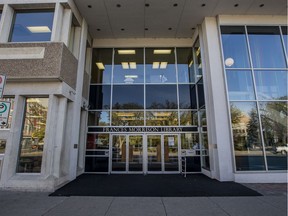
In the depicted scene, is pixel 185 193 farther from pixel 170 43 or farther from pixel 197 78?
pixel 170 43

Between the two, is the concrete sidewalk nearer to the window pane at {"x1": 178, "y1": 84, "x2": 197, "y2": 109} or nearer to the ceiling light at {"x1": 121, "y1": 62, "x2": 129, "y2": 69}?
the window pane at {"x1": 178, "y1": 84, "x2": 197, "y2": 109}

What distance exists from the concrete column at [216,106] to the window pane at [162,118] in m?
2.28

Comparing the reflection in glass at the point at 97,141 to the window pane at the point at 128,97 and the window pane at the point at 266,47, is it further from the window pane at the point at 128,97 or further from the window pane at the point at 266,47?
the window pane at the point at 266,47

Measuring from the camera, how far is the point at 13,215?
4.46m

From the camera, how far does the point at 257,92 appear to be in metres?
9.09

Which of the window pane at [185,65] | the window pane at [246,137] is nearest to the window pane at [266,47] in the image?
the window pane at [246,137]

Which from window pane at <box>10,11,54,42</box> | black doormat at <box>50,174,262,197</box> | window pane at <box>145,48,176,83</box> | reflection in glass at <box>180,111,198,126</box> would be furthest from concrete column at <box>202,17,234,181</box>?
window pane at <box>10,11,54,42</box>

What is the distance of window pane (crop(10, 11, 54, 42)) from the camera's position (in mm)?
8336

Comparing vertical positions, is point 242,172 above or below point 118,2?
below

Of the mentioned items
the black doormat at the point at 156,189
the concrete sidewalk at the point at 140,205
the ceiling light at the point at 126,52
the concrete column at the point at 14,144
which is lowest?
the concrete sidewalk at the point at 140,205

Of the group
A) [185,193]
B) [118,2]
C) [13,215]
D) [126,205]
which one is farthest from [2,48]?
[185,193]

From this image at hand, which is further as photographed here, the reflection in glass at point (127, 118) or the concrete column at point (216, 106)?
the reflection in glass at point (127, 118)

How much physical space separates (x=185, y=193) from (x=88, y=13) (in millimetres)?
10097

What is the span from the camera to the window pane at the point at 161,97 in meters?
11.5
